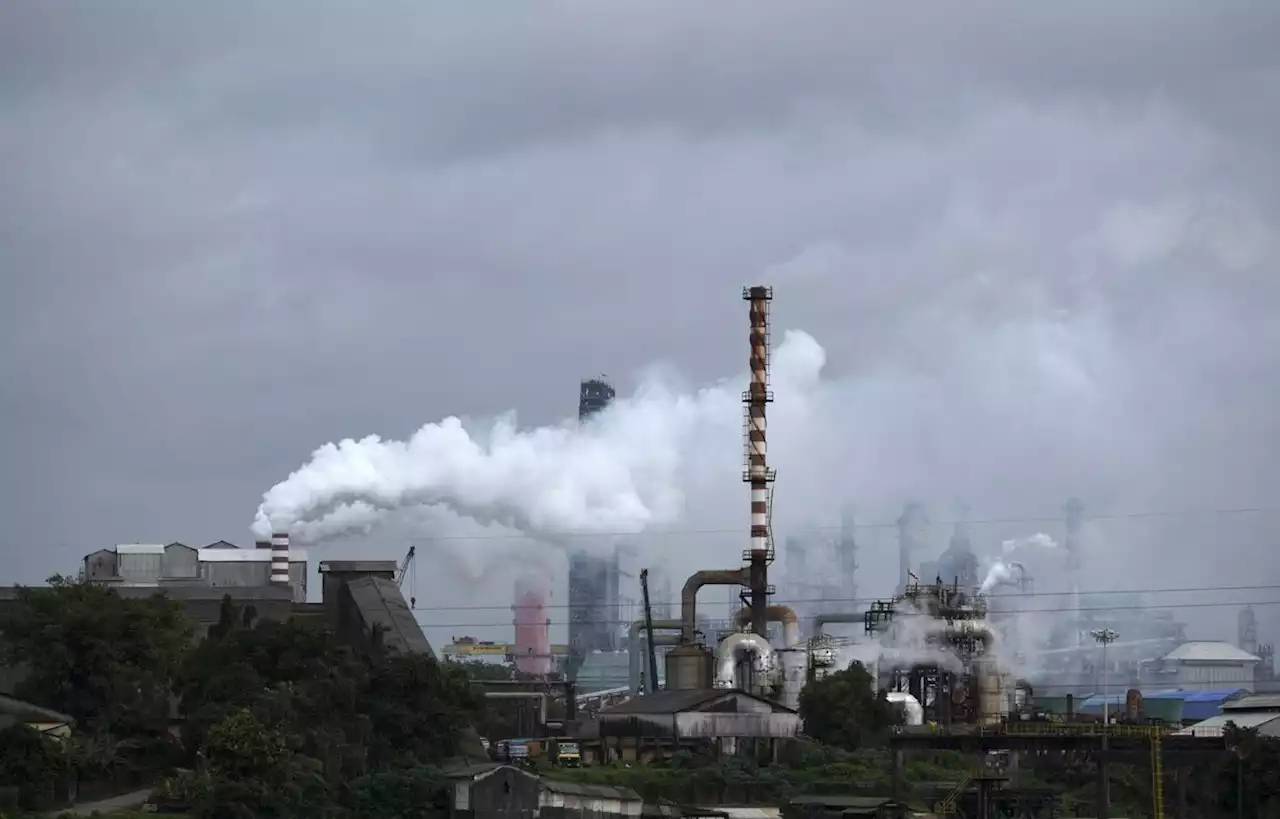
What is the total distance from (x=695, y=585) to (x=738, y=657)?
10920mm

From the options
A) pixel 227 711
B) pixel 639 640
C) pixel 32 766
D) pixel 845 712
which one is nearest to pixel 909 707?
pixel 845 712

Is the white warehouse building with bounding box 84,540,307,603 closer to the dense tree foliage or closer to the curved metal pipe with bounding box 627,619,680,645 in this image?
the curved metal pipe with bounding box 627,619,680,645

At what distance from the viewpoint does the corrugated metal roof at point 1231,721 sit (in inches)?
3290

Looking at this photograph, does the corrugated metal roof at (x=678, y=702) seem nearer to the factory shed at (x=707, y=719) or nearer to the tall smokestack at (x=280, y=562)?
the factory shed at (x=707, y=719)

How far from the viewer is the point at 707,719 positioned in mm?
90312

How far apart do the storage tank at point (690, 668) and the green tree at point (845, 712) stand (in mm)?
12466

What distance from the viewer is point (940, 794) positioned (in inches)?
3046

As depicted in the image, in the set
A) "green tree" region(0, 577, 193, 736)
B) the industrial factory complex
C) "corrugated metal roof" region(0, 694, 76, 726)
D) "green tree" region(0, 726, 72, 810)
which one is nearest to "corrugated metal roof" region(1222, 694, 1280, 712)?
the industrial factory complex

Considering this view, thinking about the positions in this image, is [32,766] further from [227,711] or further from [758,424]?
[758,424]

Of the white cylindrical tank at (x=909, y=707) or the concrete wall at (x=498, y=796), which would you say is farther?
the white cylindrical tank at (x=909, y=707)

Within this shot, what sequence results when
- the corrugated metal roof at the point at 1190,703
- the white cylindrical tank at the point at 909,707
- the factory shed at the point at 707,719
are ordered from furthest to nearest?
1. the corrugated metal roof at the point at 1190,703
2. the white cylindrical tank at the point at 909,707
3. the factory shed at the point at 707,719

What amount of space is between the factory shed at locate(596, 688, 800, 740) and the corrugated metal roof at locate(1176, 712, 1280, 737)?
1910 cm

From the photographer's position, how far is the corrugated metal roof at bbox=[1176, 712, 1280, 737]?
8356 cm

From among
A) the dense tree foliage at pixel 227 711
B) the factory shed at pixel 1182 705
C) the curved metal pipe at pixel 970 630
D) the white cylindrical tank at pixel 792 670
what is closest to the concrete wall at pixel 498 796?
the dense tree foliage at pixel 227 711
